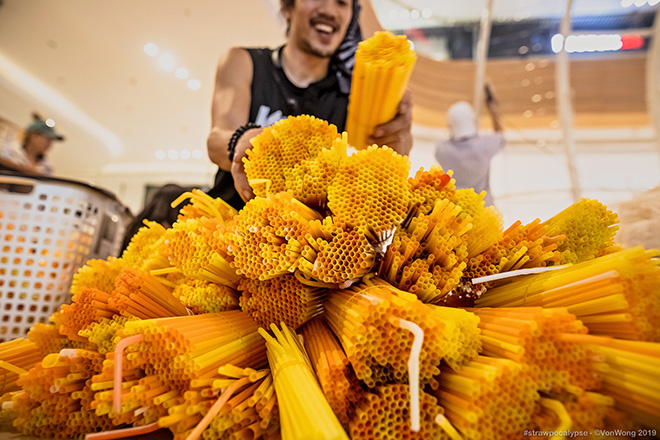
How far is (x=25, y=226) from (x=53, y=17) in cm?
373

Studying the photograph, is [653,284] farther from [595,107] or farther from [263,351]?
[595,107]

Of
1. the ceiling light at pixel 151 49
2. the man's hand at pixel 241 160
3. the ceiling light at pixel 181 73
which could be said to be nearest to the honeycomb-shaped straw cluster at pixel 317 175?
the man's hand at pixel 241 160

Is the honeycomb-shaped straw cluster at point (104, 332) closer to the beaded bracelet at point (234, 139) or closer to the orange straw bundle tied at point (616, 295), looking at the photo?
the beaded bracelet at point (234, 139)

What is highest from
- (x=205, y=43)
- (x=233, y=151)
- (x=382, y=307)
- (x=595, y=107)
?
(x=595, y=107)

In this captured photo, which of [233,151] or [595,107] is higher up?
[595,107]

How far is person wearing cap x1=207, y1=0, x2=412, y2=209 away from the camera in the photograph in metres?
0.84

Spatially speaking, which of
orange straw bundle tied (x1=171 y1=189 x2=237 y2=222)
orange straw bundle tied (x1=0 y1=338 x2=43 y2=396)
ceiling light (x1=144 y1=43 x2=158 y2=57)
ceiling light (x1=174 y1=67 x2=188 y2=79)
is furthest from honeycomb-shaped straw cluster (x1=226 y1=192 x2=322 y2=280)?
ceiling light (x1=174 y1=67 x2=188 y2=79)

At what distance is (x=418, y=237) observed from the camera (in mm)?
399

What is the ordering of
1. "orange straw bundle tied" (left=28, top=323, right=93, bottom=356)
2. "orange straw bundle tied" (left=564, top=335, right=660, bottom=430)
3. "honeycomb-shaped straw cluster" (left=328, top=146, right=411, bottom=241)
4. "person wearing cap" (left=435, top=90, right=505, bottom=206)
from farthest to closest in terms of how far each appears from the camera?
"person wearing cap" (left=435, top=90, right=505, bottom=206) < "orange straw bundle tied" (left=28, top=323, right=93, bottom=356) < "honeycomb-shaped straw cluster" (left=328, top=146, right=411, bottom=241) < "orange straw bundle tied" (left=564, top=335, right=660, bottom=430)

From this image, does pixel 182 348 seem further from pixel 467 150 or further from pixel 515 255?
pixel 467 150

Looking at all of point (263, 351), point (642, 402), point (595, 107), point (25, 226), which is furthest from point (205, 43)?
point (595, 107)

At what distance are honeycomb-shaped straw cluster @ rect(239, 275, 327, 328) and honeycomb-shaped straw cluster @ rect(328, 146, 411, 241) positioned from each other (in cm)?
9

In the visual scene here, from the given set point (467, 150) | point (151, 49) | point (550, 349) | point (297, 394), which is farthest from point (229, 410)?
point (151, 49)

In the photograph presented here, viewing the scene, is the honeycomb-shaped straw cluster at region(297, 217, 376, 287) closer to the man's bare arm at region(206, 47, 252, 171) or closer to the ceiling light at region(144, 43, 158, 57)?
the man's bare arm at region(206, 47, 252, 171)
